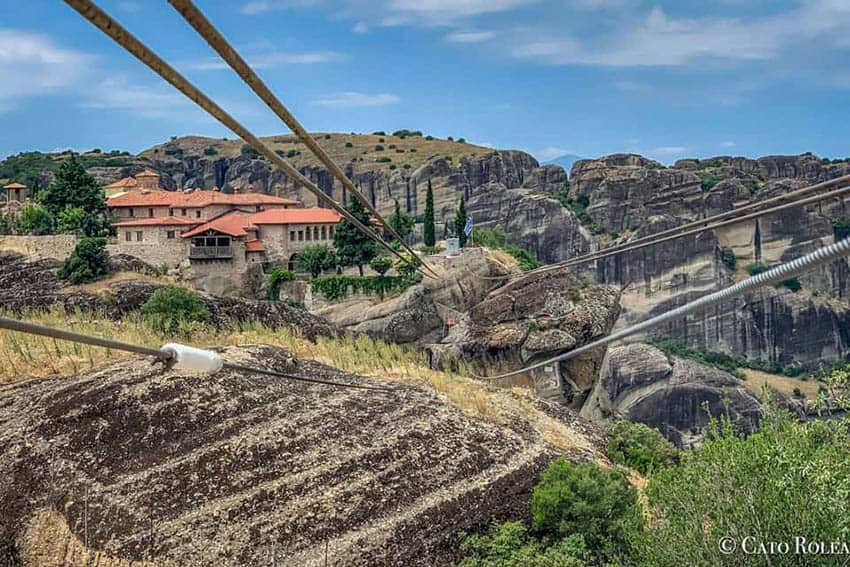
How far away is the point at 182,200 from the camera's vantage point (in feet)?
123

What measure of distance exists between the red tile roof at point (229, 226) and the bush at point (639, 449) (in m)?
22.0

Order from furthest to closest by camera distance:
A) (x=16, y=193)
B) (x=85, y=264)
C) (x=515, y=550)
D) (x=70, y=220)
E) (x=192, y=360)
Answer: (x=16, y=193) < (x=70, y=220) < (x=85, y=264) < (x=515, y=550) < (x=192, y=360)

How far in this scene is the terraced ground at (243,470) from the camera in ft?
31.1

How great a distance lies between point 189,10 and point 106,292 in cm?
2325

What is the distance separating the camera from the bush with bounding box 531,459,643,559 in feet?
33.8

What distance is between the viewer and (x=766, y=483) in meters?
7.84

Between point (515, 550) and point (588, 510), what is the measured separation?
4.18 feet

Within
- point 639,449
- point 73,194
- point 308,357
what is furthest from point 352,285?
point 639,449

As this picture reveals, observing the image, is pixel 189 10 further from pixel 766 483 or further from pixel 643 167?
pixel 643 167

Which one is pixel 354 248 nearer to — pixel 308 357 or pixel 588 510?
pixel 308 357

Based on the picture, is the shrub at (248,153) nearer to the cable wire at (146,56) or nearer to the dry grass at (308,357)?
the dry grass at (308,357)

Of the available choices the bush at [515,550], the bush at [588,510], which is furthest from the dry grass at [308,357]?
the bush at [515,550]

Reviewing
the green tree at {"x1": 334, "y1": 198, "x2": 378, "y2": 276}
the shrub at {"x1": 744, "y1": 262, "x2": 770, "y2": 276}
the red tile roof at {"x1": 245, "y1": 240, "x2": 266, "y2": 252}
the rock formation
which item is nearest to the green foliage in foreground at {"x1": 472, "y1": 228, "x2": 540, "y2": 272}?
the green tree at {"x1": 334, "y1": 198, "x2": 378, "y2": 276}

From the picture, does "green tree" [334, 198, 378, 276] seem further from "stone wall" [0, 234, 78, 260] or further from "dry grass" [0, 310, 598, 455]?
"dry grass" [0, 310, 598, 455]
